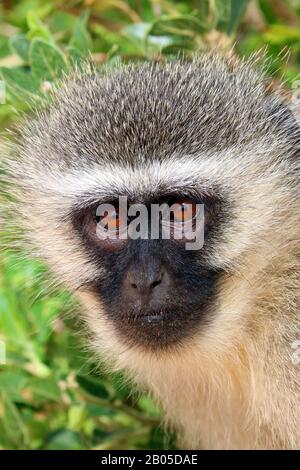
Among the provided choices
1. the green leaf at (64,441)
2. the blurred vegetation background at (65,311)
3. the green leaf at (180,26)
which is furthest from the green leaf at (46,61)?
the green leaf at (64,441)

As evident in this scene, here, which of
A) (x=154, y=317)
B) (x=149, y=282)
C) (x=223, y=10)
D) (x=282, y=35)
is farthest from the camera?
(x=282, y=35)

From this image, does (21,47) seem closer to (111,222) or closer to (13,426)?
(111,222)

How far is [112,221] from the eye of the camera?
2799mm

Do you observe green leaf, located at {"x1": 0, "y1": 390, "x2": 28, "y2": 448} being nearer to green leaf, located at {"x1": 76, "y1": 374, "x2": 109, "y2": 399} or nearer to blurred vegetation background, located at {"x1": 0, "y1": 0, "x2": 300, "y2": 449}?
blurred vegetation background, located at {"x1": 0, "y1": 0, "x2": 300, "y2": 449}

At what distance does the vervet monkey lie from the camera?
2764 mm

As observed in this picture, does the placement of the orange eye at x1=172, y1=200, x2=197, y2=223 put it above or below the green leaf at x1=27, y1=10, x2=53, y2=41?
below

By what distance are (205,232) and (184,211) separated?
117 mm

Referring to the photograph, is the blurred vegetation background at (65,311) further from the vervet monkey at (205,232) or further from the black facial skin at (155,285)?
the black facial skin at (155,285)

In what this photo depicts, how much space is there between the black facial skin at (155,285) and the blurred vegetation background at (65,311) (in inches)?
19.5

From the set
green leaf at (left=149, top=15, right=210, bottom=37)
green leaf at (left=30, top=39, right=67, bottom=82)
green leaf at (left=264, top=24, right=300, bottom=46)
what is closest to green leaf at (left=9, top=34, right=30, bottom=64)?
green leaf at (left=30, top=39, right=67, bottom=82)

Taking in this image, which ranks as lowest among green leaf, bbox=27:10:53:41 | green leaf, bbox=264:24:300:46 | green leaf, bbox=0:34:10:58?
green leaf, bbox=27:10:53:41

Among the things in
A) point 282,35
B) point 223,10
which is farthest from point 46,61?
point 282,35

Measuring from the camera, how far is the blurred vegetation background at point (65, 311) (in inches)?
132
